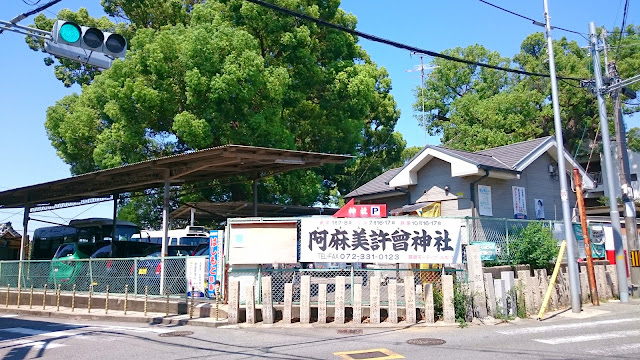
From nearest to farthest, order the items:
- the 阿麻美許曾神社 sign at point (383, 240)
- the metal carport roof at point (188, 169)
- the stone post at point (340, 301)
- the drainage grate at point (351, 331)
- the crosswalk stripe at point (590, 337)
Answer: the crosswalk stripe at point (590, 337)
the drainage grate at point (351, 331)
the stone post at point (340, 301)
the 阿麻美許曾神社 sign at point (383, 240)
the metal carport roof at point (188, 169)

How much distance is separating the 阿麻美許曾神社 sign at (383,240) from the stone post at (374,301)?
2.05 feet

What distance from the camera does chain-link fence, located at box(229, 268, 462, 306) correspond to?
39.5 ft

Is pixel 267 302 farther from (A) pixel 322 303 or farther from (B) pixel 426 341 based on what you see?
(B) pixel 426 341

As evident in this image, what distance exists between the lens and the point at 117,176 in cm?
1936

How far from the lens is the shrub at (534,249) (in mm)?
14102

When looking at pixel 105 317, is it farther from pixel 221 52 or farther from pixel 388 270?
pixel 221 52

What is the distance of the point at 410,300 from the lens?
11.5 meters

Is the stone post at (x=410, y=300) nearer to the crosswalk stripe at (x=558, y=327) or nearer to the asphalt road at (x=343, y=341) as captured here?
the asphalt road at (x=343, y=341)

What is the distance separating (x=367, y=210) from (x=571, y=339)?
7.10 m

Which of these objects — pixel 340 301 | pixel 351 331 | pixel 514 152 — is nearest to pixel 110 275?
pixel 340 301

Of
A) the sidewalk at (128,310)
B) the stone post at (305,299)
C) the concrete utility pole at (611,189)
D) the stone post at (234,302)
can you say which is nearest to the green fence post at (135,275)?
the sidewalk at (128,310)

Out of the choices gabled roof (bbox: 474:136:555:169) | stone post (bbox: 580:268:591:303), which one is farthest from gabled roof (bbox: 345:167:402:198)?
stone post (bbox: 580:268:591:303)

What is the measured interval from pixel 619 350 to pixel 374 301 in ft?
16.1

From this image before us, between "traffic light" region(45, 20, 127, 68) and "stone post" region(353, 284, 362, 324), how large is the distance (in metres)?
6.90
